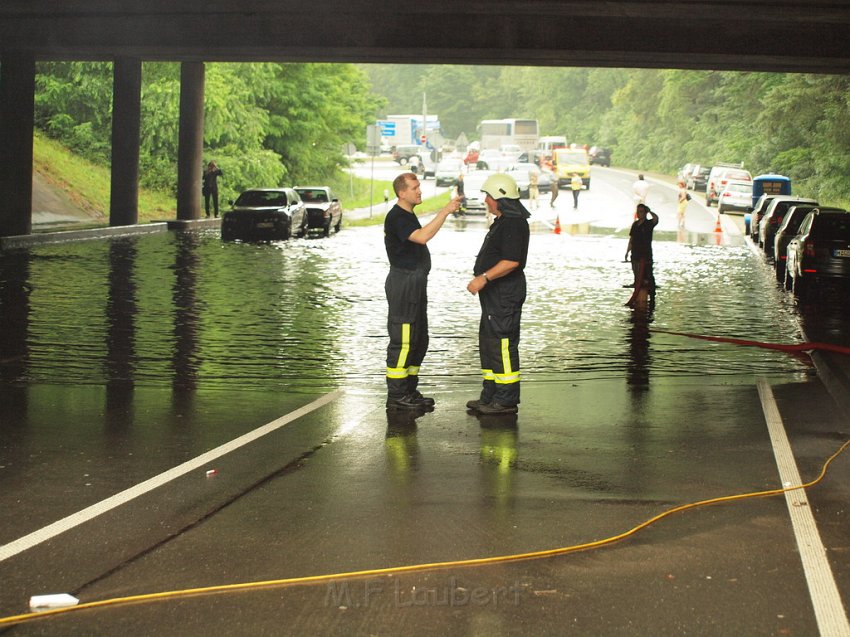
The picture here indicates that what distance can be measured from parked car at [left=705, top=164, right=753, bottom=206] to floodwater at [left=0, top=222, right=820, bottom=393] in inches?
1192

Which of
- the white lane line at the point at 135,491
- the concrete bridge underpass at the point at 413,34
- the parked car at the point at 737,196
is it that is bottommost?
the white lane line at the point at 135,491

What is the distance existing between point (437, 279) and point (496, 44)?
718 centimetres

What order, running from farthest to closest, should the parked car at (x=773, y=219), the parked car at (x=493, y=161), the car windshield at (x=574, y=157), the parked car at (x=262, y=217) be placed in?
the car windshield at (x=574, y=157) < the parked car at (x=493, y=161) < the parked car at (x=262, y=217) < the parked car at (x=773, y=219)

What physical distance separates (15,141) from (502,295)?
25291 millimetres

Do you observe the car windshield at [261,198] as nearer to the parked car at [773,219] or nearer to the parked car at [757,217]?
the parked car at [773,219]

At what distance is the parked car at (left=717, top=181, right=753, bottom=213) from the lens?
189 ft

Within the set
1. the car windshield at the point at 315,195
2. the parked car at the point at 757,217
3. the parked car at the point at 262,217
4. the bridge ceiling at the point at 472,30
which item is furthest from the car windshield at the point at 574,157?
the bridge ceiling at the point at 472,30

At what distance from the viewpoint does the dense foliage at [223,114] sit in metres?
49.1

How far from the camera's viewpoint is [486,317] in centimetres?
1080

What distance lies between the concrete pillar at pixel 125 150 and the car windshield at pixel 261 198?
3662 mm

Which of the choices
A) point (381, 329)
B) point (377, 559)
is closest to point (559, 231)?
point (381, 329)

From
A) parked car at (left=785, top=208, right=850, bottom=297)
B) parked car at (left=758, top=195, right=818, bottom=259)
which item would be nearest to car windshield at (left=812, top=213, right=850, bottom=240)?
parked car at (left=785, top=208, right=850, bottom=297)

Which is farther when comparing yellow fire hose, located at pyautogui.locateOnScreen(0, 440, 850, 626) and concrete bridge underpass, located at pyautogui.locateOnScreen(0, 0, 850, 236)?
concrete bridge underpass, located at pyautogui.locateOnScreen(0, 0, 850, 236)

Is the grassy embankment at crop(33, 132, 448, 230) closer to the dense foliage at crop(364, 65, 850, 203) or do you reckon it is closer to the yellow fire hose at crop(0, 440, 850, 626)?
the dense foliage at crop(364, 65, 850, 203)
